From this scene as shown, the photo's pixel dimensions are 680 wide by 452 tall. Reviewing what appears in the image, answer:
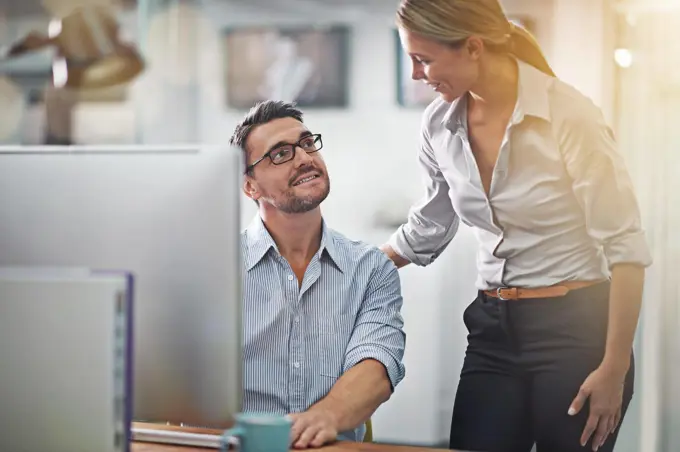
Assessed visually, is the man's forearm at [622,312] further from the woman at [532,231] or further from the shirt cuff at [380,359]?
the shirt cuff at [380,359]

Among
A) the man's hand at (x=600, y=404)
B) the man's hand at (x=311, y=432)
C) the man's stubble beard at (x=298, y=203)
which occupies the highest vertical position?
the man's stubble beard at (x=298, y=203)

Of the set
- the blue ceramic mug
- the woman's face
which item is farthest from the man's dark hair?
the blue ceramic mug

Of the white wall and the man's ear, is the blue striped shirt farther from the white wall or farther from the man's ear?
the white wall

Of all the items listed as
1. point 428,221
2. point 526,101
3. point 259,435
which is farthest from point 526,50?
point 259,435

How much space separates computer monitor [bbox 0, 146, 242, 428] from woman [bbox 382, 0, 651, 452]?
104 centimetres

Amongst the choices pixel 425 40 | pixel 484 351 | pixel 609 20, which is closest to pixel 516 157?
pixel 425 40

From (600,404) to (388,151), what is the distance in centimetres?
100

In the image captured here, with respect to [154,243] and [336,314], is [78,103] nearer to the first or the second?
[336,314]

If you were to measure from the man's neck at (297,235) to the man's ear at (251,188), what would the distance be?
9 centimetres

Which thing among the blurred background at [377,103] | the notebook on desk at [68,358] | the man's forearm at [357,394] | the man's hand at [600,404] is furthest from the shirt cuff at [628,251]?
the notebook on desk at [68,358]

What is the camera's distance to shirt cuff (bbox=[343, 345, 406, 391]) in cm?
166

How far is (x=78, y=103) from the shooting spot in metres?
2.95

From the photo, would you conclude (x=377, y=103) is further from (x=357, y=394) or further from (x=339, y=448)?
(x=339, y=448)

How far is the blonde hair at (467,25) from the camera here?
192 centimetres
